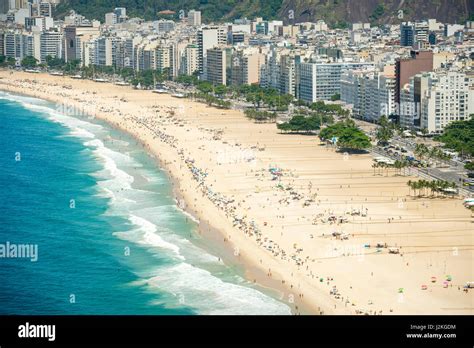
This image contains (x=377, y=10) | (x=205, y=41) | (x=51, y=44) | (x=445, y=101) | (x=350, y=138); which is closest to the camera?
(x=350, y=138)

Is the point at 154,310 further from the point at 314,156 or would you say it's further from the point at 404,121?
the point at 404,121

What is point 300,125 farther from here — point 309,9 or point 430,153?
point 309,9

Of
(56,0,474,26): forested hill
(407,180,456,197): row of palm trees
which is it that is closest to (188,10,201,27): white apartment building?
(56,0,474,26): forested hill

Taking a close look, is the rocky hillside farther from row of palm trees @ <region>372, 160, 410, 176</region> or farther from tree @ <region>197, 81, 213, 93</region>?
row of palm trees @ <region>372, 160, 410, 176</region>

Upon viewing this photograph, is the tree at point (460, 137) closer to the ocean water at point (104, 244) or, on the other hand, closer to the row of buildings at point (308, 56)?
the row of buildings at point (308, 56)

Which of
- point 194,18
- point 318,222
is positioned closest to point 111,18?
point 194,18
